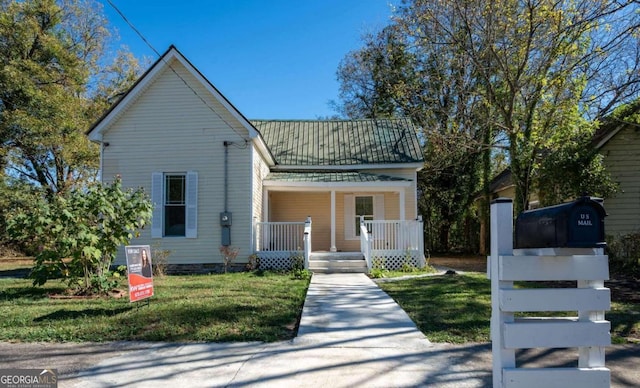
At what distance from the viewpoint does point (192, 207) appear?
13.0 metres

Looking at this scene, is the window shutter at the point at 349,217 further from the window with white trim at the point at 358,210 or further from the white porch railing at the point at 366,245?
the white porch railing at the point at 366,245

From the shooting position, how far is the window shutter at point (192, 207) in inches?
511

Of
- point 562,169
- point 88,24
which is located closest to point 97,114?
point 88,24

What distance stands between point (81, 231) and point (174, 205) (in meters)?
5.64

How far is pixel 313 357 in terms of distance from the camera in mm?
4746

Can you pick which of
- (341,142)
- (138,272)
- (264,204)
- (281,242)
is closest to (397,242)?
(281,242)

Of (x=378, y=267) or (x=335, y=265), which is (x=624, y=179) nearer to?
(x=378, y=267)

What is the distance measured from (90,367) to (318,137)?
1489cm

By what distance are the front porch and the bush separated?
5303 millimetres

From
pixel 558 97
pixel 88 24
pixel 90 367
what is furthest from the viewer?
pixel 88 24

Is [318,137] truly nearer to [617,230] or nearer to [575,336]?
[617,230]

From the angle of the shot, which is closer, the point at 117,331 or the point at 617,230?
the point at 117,331
